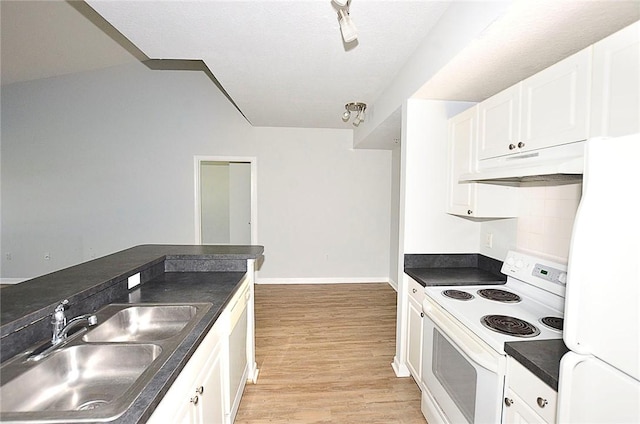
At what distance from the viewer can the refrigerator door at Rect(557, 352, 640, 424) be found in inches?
28.7

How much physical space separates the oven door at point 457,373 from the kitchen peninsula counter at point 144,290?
1.25 m

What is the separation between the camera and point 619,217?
0.78 metres

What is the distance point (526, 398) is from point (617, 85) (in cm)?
122

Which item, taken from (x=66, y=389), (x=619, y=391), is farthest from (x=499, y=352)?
(x=66, y=389)

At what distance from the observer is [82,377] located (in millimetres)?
1111

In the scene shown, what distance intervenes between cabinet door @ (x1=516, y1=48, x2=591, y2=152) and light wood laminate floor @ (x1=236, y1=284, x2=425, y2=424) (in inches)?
74.5

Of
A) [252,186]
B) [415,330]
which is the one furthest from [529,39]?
[252,186]

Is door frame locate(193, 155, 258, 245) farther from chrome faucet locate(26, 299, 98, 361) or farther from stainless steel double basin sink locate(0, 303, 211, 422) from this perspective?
chrome faucet locate(26, 299, 98, 361)

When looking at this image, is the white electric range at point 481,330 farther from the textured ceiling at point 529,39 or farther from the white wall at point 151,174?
the white wall at point 151,174

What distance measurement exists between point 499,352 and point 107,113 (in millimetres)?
5804

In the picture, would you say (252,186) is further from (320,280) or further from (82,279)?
(82,279)

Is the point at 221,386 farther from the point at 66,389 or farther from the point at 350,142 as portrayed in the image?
the point at 350,142

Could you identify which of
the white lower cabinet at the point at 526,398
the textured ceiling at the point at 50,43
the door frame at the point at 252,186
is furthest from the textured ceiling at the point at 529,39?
the textured ceiling at the point at 50,43

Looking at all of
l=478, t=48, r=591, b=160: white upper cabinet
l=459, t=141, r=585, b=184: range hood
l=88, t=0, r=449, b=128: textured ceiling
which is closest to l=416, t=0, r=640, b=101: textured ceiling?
l=478, t=48, r=591, b=160: white upper cabinet
